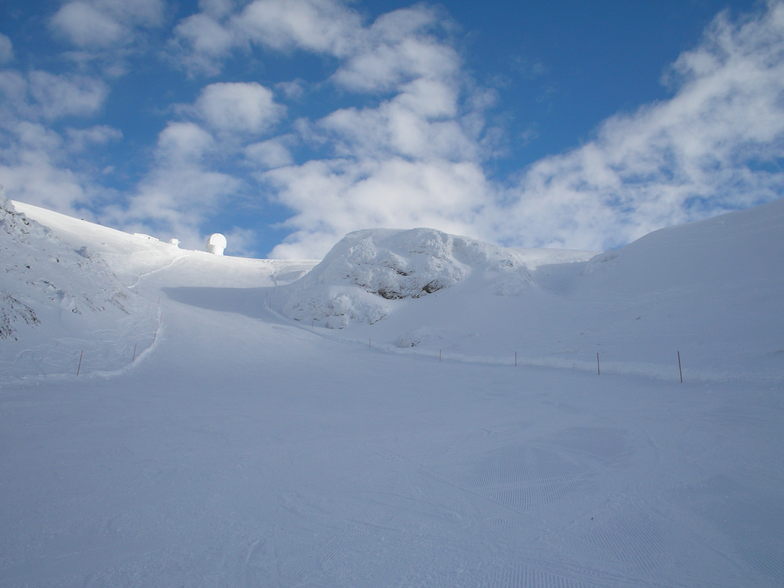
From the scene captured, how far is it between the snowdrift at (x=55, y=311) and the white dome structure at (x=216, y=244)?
250ft

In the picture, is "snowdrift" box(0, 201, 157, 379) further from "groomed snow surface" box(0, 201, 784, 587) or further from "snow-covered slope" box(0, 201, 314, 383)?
"groomed snow surface" box(0, 201, 784, 587)

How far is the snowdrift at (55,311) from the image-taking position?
14.4m

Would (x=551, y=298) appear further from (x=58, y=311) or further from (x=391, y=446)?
(x=58, y=311)

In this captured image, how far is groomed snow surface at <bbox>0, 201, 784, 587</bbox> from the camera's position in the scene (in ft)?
13.7

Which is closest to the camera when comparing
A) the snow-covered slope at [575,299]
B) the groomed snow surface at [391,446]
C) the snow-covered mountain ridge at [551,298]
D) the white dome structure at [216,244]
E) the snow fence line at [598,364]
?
the groomed snow surface at [391,446]

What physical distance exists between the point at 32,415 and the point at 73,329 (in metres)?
10.7

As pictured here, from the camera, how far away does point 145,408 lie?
424 inches

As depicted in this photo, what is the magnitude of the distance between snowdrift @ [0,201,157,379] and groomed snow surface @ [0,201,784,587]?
14 cm

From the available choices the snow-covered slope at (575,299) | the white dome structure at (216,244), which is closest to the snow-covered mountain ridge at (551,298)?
the snow-covered slope at (575,299)

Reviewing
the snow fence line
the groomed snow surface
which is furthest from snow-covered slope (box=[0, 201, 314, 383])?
the snow fence line

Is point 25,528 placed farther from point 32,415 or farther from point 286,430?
point 32,415

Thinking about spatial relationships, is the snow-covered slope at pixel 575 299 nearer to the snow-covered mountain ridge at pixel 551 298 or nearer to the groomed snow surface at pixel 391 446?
the snow-covered mountain ridge at pixel 551 298

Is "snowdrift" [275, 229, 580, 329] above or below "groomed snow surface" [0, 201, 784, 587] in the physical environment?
above

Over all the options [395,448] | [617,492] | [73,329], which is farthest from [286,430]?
[73,329]
